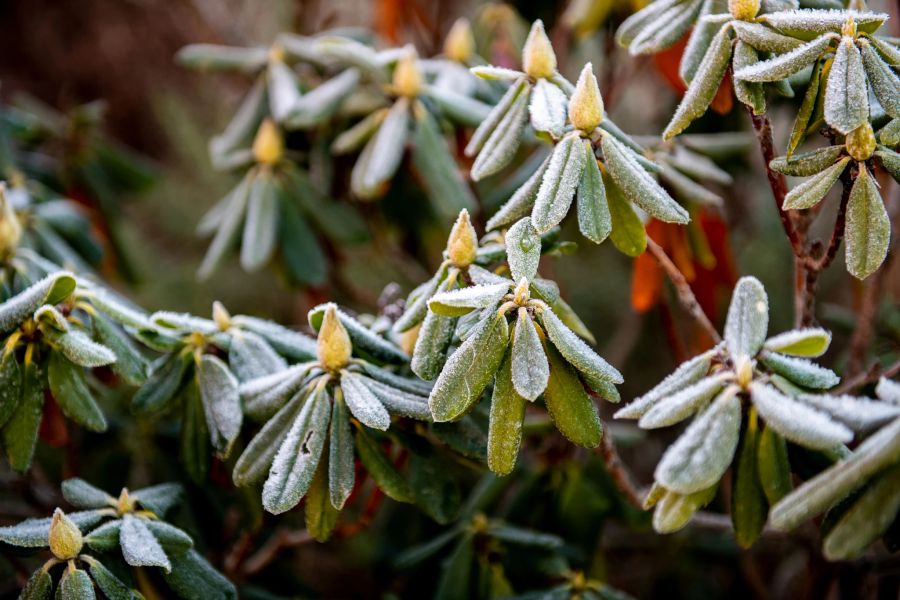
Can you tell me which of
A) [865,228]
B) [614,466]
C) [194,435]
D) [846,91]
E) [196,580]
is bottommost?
[196,580]

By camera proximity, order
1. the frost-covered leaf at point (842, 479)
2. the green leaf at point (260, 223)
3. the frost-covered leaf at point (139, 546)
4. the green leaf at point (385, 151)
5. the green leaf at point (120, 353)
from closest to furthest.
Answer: the frost-covered leaf at point (842, 479) < the frost-covered leaf at point (139, 546) < the green leaf at point (120, 353) < the green leaf at point (385, 151) < the green leaf at point (260, 223)

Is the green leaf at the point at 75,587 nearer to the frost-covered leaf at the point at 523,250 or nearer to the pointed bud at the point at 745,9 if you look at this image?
the frost-covered leaf at the point at 523,250

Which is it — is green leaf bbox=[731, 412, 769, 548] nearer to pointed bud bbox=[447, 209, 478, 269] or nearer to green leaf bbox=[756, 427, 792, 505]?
green leaf bbox=[756, 427, 792, 505]

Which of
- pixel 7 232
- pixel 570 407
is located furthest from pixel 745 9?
pixel 7 232

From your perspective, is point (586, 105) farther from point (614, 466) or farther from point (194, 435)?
point (194, 435)

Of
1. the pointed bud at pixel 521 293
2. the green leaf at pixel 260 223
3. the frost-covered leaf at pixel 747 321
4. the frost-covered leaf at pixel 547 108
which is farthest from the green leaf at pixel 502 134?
the green leaf at pixel 260 223
